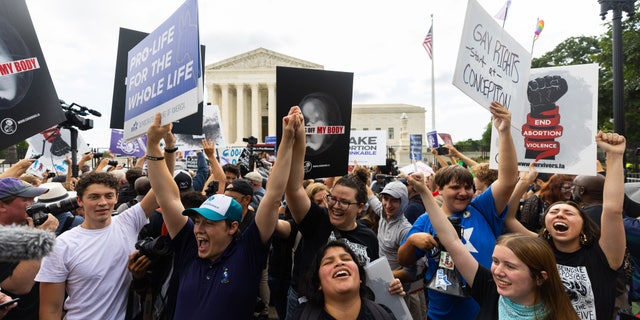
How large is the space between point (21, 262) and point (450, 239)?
2.41m

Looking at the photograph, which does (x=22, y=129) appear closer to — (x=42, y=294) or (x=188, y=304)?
(x=42, y=294)

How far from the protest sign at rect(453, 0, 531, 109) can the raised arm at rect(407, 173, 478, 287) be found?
934 millimetres

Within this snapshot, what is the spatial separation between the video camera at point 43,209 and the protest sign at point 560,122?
361cm

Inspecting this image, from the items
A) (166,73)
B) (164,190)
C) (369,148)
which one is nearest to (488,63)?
(166,73)

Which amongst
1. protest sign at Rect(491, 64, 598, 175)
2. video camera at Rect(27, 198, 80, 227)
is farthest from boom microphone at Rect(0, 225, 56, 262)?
protest sign at Rect(491, 64, 598, 175)

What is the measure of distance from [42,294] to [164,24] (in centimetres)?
197

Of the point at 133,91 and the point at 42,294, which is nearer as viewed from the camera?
the point at 42,294

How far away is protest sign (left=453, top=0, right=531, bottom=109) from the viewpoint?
295 cm

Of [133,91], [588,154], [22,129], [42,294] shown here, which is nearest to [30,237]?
[42,294]

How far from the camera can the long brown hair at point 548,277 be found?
1787 millimetres

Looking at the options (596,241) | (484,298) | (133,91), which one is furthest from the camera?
(133,91)

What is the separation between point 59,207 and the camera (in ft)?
8.75

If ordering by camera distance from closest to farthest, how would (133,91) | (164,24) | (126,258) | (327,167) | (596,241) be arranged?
(596,241), (126,258), (164,24), (133,91), (327,167)

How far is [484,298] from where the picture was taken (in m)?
2.12
